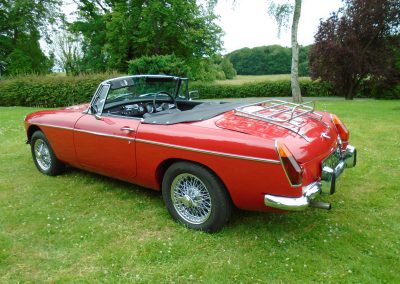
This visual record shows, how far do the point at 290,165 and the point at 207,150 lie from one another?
731mm

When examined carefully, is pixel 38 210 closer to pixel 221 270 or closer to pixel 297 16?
pixel 221 270

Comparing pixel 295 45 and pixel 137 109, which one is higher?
pixel 295 45

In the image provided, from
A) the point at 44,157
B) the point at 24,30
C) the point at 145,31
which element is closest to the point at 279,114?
the point at 44,157

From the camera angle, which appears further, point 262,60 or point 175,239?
point 262,60

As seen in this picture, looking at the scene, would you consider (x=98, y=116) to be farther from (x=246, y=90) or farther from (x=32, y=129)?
(x=246, y=90)

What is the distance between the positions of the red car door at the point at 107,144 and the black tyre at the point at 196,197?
0.56 metres

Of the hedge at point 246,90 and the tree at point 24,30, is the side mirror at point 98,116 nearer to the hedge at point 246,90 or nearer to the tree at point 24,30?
the hedge at point 246,90

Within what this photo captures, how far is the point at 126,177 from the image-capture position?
3893 mm

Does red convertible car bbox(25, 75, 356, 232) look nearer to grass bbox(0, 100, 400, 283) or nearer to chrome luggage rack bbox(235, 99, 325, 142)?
chrome luggage rack bbox(235, 99, 325, 142)

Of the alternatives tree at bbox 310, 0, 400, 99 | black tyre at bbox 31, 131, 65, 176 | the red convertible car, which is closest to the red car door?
the red convertible car

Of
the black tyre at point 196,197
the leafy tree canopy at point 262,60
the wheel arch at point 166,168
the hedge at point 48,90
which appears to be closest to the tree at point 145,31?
the hedge at point 48,90

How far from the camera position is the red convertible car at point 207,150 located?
279 cm

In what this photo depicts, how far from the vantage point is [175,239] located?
3.21m

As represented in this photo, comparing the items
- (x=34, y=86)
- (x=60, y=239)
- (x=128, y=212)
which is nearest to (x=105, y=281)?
(x=60, y=239)
